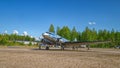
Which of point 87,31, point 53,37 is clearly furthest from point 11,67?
point 87,31

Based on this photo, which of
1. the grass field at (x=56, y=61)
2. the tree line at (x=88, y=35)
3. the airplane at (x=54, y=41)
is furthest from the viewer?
the tree line at (x=88, y=35)

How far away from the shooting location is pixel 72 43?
54.4 m

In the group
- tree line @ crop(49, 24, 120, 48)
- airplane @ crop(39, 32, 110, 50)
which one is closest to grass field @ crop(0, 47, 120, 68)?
airplane @ crop(39, 32, 110, 50)

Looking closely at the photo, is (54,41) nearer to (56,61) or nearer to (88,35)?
(56,61)

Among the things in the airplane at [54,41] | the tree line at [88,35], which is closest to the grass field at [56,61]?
the airplane at [54,41]

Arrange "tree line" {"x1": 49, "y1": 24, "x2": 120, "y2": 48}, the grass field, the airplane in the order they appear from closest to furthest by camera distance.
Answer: the grass field < the airplane < "tree line" {"x1": 49, "y1": 24, "x2": 120, "y2": 48}

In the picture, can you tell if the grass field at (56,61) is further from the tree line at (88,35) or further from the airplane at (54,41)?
the tree line at (88,35)

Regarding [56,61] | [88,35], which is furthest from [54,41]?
[88,35]

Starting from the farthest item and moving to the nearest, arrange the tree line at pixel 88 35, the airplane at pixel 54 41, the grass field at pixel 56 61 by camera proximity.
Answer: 1. the tree line at pixel 88 35
2. the airplane at pixel 54 41
3. the grass field at pixel 56 61

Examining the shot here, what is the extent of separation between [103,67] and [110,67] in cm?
56

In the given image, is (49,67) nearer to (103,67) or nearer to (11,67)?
(11,67)

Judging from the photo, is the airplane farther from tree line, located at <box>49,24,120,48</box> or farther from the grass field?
tree line, located at <box>49,24,120,48</box>

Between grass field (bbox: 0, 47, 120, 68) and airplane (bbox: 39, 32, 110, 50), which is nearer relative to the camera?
grass field (bbox: 0, 47, 120, 68)

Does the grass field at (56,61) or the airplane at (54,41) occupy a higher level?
the airplane at (54,41)
